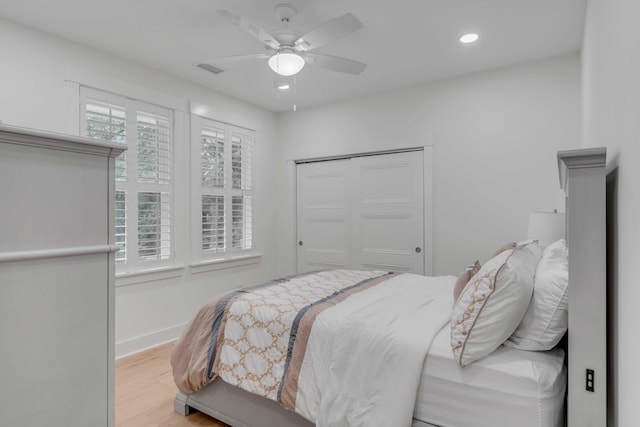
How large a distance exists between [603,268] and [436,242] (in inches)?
106

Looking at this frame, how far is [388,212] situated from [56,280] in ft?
11.7

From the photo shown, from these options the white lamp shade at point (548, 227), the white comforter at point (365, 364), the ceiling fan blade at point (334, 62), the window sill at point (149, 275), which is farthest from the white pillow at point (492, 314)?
the window sill at point (149, 275)

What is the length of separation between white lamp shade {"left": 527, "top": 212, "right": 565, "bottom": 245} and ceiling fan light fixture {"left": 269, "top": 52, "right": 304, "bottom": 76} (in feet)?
6.90

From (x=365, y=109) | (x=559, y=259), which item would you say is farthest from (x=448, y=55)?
(x=559, y=259)

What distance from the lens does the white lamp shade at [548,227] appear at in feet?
8.75

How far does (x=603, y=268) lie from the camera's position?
3.82ft

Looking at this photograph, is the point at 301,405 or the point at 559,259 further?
the point at 301,405

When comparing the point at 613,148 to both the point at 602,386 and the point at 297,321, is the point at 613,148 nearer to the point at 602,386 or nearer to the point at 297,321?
the point at 602,386

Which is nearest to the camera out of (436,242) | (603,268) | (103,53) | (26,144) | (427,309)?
(26,144)

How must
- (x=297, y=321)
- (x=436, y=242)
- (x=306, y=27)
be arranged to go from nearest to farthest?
(x=297, y=321), (x=306, y=27), (x=436, y=242)

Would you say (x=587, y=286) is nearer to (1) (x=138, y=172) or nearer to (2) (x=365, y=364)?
(2) (x=365, y=364)

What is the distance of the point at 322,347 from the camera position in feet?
5.88

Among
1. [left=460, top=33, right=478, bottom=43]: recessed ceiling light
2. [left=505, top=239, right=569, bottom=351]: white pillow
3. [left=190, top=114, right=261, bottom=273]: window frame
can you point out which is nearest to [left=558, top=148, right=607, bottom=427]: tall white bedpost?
[left=505, top=239, right=569, bottom=351]: white pillow

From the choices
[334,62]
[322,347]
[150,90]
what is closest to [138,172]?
[150,90]
